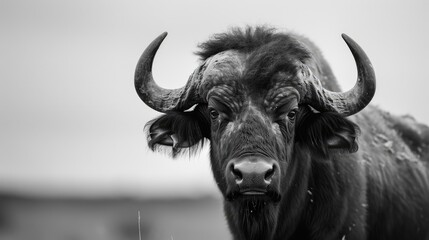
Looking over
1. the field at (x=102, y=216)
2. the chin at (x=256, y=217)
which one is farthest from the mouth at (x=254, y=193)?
the field at (x=102, y=216)

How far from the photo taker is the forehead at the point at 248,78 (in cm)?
827

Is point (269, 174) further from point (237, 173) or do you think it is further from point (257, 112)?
point (257, 112)

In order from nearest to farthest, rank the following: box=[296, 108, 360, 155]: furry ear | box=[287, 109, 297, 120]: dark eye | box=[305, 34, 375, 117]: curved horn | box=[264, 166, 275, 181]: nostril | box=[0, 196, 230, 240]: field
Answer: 1. box=[264, 166, 275, 181]: nostril
2. box=[287, 109, 297, 120]: dark eye
3. box=[305, 34, 375, 117]: curved horn
4. box=[296, 108, 360, 155]: furry ear
5. box=[0, 196, 230, 240]: field

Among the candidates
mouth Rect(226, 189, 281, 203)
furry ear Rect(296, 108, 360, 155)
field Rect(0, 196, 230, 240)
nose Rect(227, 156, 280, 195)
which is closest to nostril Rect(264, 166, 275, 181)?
nose Rect(227, 156, 280, 195)

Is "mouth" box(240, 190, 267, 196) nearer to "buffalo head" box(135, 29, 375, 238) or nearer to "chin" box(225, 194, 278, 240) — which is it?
"buffalo head" box(135, 29, 375, 238)

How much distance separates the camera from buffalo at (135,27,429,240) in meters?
8.00

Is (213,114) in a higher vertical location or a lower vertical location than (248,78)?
lower

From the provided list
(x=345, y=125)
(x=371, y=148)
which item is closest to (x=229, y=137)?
(x=345, y=125)

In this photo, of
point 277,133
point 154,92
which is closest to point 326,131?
point 277,133

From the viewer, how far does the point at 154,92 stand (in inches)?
360

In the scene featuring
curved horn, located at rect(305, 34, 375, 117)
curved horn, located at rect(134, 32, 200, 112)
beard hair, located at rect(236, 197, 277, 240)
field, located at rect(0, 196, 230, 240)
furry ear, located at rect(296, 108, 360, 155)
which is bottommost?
beard hair, located at rect(236, 197, 277, 240)

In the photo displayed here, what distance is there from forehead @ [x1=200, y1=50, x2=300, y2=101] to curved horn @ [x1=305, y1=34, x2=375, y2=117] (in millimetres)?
355

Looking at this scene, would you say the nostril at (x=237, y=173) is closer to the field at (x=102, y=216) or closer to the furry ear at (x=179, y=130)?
the furry ear at (x=179, y=130)

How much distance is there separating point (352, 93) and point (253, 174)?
6.01ft
